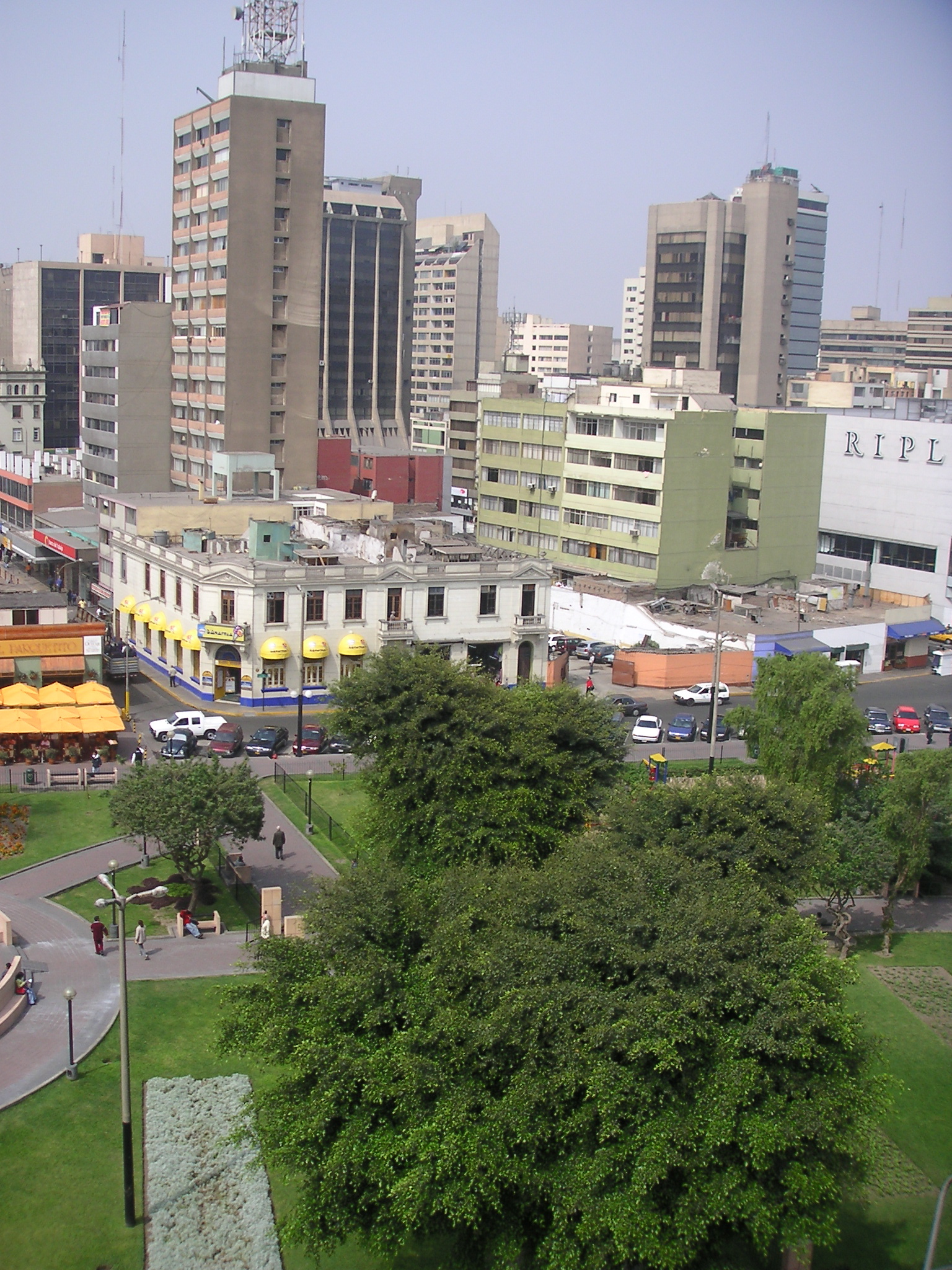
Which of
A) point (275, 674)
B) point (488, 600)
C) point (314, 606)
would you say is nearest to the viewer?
point (275, 674)

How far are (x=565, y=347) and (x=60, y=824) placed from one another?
155 metres

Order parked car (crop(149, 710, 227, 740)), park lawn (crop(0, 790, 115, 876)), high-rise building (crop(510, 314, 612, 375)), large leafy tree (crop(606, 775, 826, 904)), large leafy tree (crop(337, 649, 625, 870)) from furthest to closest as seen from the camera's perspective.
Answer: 1. high-rise building (crop(510, 314, 612, 375))
2. parked car (crop(149, 710, 227, 740))
3. park lawn (crop(0, 790, 115, 876))
4. large leafy tree (crop(337, 649, 625, 870))
5. large leafy tree (crop(606, 775, 826, 904))

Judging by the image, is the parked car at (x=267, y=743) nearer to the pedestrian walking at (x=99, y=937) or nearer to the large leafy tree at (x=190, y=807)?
the large leafy tree at (x=190, y=807)

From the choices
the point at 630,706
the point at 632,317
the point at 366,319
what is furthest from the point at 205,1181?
the point at 632,317

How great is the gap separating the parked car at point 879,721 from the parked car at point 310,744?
71.3ft

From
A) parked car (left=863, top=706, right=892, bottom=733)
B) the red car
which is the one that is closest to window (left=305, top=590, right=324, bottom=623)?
parked car (left=863, top=706, right=892, bottom=733)

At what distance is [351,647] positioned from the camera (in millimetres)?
51906

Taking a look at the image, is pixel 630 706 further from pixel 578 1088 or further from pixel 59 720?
pixel 578 1088

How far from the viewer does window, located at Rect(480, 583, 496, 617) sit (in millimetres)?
54562

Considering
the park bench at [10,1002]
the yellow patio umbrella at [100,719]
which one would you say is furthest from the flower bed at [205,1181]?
the yellow patio umbrella at [100,719]

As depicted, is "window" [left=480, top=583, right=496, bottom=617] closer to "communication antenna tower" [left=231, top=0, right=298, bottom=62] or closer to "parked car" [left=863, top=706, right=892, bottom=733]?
"parked car" [left=863, top=706, right=892, bottom=733]

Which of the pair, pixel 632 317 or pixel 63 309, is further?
pixel 632 317

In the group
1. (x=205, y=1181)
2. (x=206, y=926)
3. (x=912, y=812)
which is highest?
(x=912, y=812)

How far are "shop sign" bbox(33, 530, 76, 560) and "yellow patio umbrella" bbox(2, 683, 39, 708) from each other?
23.7m
